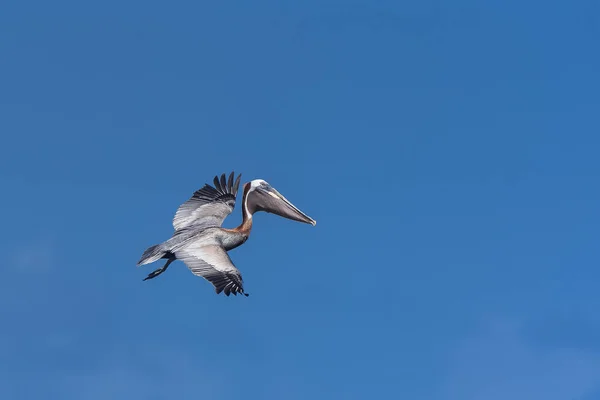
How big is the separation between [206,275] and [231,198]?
26.2 feet

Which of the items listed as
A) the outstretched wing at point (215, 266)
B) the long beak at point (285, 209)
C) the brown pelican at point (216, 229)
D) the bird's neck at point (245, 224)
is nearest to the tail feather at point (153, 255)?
the brown pelican at point (216, 229)

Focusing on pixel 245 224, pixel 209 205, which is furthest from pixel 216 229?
pixel 209 205

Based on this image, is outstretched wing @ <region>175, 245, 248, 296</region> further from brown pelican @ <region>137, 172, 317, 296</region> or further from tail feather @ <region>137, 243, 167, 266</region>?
tail feather @ <region>137, 243, 167, 266</region>

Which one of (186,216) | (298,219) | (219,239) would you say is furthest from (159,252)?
(298,219)

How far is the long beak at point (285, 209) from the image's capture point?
132 ft

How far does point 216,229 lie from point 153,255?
8.80 ft

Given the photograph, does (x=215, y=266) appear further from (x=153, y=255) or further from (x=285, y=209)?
(x=285, y=209)

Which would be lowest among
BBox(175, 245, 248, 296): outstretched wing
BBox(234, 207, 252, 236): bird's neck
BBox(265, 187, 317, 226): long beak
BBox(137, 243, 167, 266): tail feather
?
BBox(175, 245, 248, 296): outstretched wing

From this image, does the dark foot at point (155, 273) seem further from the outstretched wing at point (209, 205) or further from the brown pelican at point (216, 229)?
the outstretched wing at point (209, 205)

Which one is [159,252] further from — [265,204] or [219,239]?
[265,204]

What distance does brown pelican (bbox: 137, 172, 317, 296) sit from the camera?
1329 inches

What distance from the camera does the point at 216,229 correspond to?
36.6m

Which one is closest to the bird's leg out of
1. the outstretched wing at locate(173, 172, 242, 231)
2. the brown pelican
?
the brown pelican

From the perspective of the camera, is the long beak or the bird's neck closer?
the bird's neck
